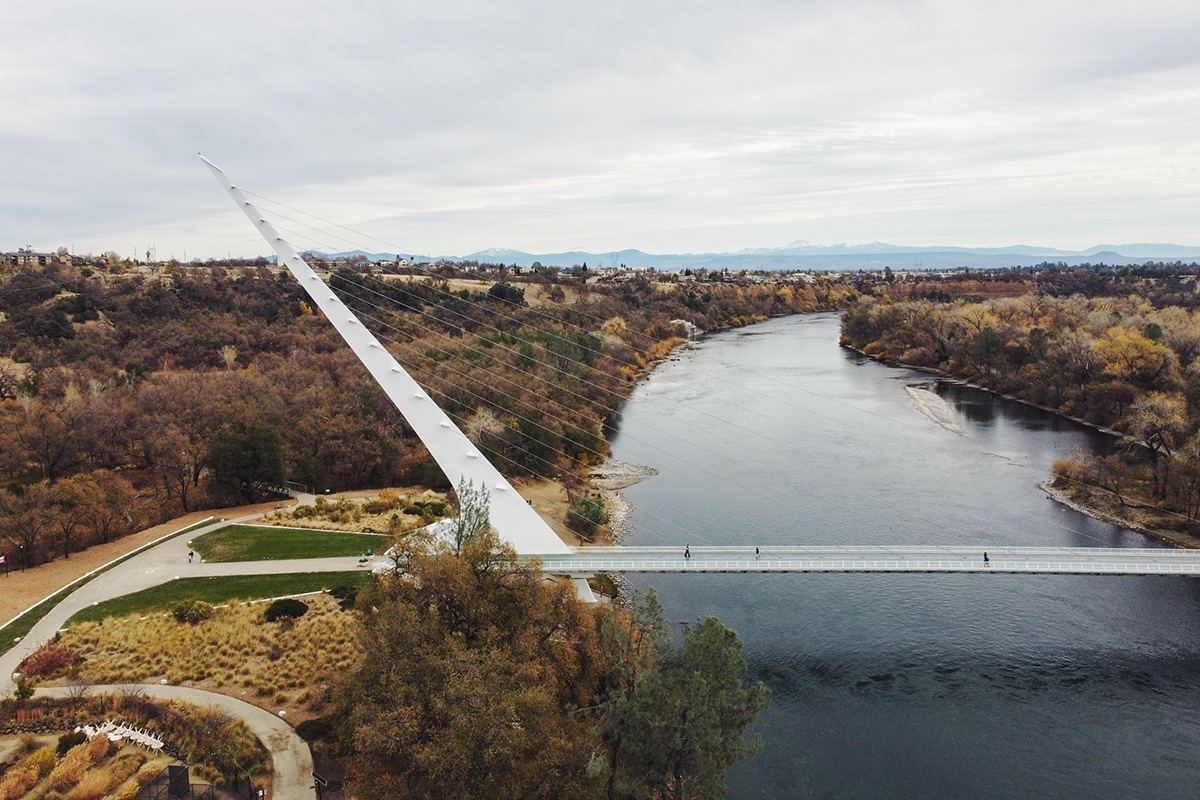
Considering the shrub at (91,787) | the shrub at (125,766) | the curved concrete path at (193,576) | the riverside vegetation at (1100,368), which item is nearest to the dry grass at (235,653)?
the curved concrete path at (193,576)

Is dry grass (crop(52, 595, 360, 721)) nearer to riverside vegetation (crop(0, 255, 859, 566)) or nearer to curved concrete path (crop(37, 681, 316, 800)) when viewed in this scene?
curved concrete path (crop(37, 681, 316, 800))

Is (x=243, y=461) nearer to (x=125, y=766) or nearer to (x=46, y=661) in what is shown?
(x=46, y=661)

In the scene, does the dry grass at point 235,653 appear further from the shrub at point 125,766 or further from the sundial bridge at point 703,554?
the sundial bridge at point 703,554

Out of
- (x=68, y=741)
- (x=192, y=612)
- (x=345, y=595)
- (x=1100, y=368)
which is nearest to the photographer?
(x=68, y=741)

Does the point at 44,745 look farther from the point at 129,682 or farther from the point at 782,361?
the point at 782,361

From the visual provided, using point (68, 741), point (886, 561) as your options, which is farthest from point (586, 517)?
point (68, 741)

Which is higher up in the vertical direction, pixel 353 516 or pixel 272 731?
pixel 353 516

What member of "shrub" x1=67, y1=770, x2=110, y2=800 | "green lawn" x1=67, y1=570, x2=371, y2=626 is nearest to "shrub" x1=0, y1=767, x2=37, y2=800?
"shrub" x1=67, y1=770, x2=110, y2=800
